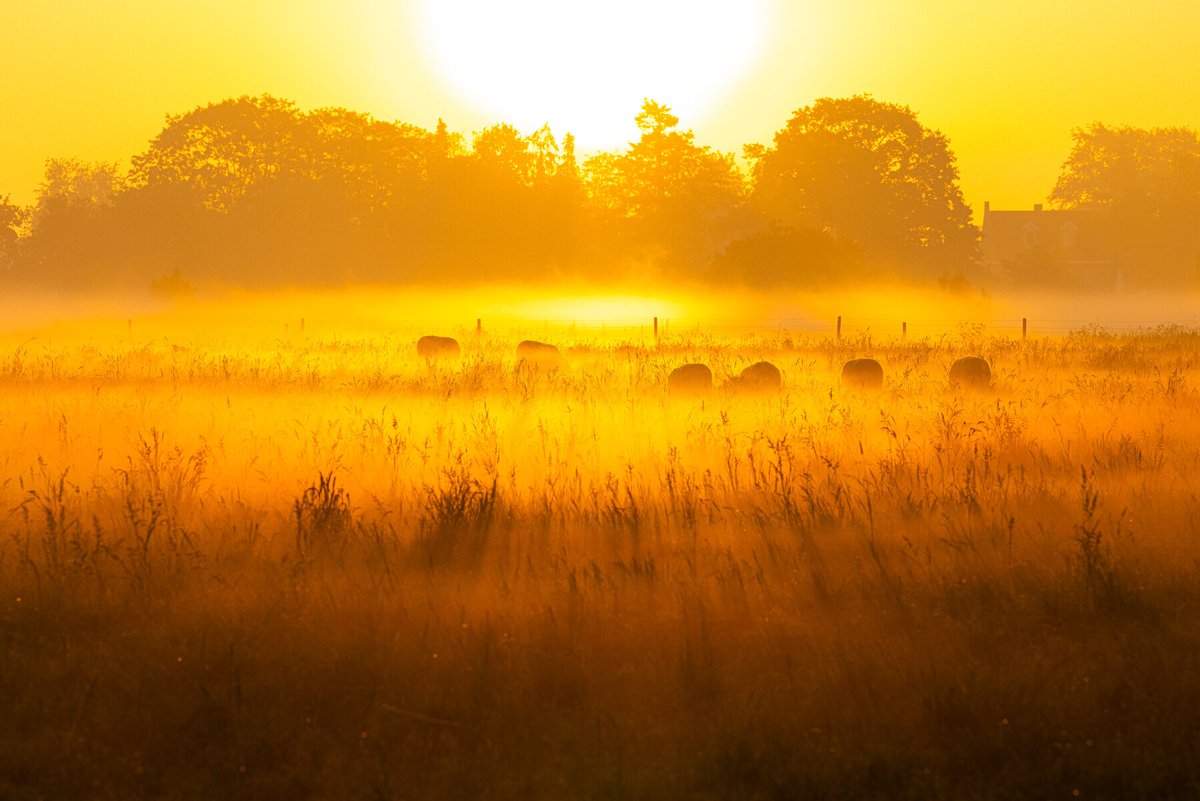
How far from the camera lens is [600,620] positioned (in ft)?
21.4

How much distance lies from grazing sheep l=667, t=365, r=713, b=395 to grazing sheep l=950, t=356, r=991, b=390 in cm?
450

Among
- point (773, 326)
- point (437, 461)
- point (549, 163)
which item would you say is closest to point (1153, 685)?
point (437, 461)

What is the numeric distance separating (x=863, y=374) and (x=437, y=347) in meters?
13.3

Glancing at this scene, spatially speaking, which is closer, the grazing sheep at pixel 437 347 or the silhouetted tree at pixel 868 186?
the grazing sheep at pixel 437 347

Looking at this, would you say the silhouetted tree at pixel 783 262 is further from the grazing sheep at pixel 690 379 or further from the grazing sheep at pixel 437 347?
the grazing sheep at pixel 690 379

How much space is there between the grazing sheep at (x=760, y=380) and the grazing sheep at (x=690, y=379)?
0.47m

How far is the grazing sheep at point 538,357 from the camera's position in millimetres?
25009

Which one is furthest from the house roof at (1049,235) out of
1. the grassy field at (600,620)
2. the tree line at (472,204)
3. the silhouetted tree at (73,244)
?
the grassy field at (600,620)

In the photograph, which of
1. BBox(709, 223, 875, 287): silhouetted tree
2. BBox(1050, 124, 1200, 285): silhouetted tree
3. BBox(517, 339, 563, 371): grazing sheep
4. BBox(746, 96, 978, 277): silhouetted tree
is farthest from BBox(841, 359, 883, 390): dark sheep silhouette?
BBox(1050, 124, 1200, 285): silhouetted tree

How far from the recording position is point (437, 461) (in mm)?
12023

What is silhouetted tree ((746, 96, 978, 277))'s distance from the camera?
78.4m

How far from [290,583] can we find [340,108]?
7363 cm

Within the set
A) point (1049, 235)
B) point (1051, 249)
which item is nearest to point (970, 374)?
point (1051, 249)

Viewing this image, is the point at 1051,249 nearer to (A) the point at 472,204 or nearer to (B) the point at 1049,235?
(B) the point at 1049,235
